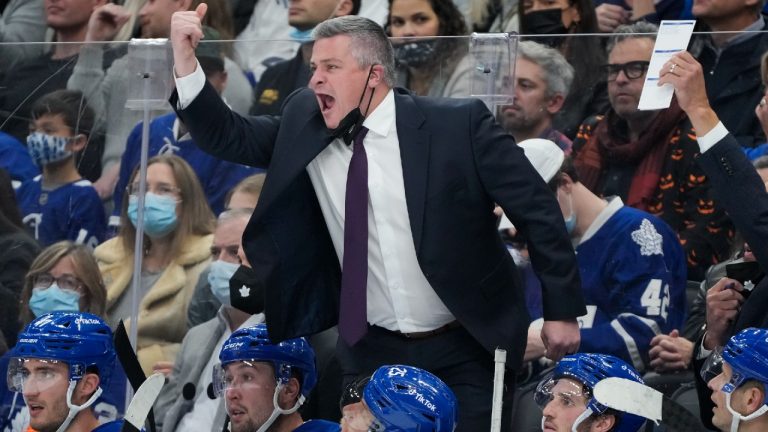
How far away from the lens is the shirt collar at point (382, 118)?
5383 mm

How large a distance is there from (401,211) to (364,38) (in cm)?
59

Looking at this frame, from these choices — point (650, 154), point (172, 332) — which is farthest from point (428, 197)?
point (172, 332)

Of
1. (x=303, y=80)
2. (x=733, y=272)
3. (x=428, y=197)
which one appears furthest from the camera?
(x=303, y=80)

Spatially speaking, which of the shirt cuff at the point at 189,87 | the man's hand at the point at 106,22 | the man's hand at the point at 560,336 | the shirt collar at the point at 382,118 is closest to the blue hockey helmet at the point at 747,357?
the man's hand at the point at 560,336

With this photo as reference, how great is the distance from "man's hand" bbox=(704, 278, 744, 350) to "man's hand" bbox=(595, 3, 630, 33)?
2262 millimetres

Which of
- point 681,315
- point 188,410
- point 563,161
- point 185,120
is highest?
point 185,120

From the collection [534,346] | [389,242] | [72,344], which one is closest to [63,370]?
[72,344]

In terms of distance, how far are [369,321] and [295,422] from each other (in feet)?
2.10

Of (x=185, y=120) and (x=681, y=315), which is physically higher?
(x=185, y=120)

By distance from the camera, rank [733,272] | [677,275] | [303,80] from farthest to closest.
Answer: [303,80], [677,275], [733,272]

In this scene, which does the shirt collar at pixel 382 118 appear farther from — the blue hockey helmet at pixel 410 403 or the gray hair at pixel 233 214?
the gray hair at pixel 233 214

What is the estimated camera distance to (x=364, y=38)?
5.43 metres

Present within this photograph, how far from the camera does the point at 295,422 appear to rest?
586 cm

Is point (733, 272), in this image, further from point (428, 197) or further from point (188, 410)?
point (188, 410)
